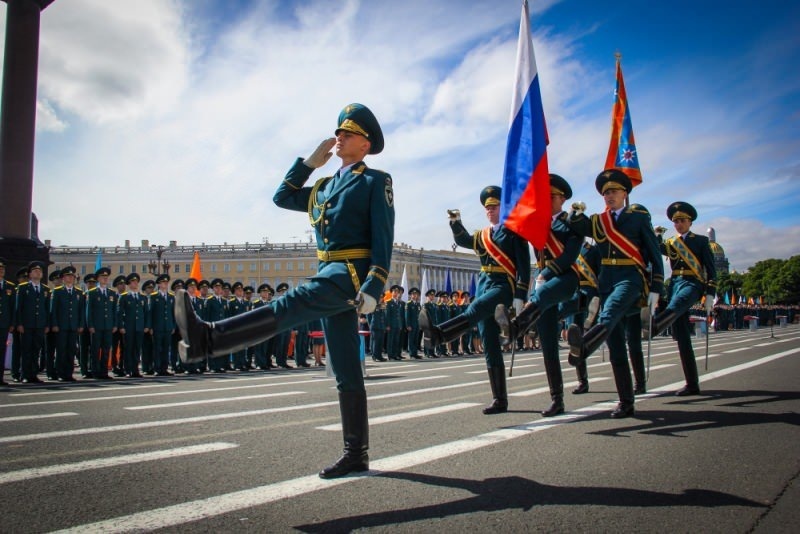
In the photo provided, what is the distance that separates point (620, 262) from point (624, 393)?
4.82ft

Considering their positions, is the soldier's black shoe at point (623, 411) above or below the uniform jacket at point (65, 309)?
below

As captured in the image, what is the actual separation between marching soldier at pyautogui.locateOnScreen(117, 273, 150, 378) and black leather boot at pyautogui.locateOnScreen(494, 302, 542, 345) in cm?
1137

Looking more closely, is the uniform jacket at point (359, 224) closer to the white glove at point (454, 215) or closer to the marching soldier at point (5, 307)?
the white glove at point (454, 215)

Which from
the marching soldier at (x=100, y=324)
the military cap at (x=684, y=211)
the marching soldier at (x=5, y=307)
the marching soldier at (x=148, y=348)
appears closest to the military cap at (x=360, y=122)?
the military cap at (x=684, y=211)

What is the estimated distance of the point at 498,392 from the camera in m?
6.78

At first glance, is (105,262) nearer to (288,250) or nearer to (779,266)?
(288,250)

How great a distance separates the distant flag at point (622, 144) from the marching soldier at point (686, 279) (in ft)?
11.6

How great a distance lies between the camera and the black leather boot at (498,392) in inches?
263

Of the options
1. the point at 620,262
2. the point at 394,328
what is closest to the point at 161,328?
the point at 394,328

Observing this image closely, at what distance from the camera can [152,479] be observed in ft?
12.5

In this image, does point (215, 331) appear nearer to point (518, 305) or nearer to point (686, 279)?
point (518, 305)

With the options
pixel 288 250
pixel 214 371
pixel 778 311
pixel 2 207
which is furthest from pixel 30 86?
pixel 288 250

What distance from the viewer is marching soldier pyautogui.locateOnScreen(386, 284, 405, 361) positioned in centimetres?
2362

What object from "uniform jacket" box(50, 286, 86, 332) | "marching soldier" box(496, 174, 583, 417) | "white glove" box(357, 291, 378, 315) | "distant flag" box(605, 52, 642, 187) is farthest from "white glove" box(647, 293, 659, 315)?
"uniform jacket" box(50, 286, 86, 332)
